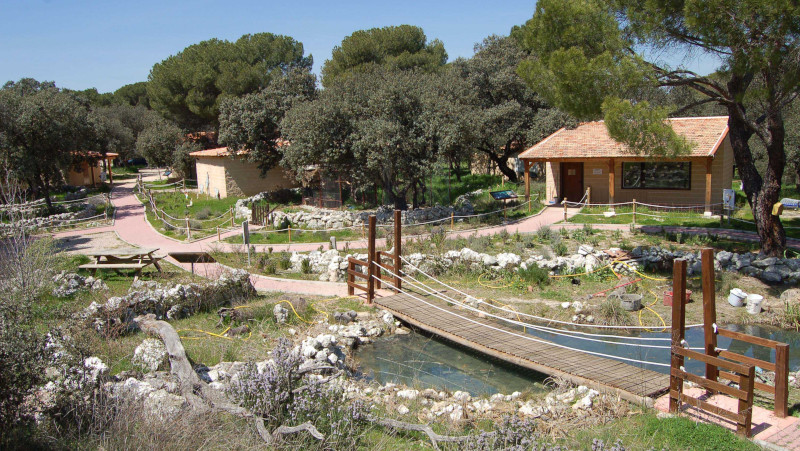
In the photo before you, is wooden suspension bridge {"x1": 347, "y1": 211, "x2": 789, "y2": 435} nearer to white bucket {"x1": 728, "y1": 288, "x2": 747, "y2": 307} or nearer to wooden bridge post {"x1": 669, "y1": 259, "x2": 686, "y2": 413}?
wooden bridge post {"x1": 669, "y1": 259, "x2": 686, "y2": 413}

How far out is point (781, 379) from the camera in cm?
738

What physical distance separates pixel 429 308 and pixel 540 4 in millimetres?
9548

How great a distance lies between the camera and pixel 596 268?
16500 mm

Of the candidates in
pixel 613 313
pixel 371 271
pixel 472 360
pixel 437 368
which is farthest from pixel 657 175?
pixel 437 368

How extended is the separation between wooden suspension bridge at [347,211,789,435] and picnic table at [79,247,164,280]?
17.6 ft

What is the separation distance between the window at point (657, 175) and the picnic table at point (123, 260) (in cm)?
1981

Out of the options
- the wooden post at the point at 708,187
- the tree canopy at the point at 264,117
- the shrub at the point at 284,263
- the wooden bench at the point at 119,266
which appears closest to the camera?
the wooden bench at the point at 119,266

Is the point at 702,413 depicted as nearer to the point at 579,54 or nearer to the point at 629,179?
the point at 579,54

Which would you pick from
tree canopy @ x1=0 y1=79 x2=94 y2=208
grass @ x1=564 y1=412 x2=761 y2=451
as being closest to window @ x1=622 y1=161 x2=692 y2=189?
grass @ x1=564 y1=412 x2=761 y2=451

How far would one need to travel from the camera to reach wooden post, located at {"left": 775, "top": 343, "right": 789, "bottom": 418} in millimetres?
7187

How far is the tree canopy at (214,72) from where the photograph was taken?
4159 cm

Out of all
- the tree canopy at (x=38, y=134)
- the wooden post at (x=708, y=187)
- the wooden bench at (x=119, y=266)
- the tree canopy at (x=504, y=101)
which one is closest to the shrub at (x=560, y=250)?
the wooden post at (x=708, y=187)

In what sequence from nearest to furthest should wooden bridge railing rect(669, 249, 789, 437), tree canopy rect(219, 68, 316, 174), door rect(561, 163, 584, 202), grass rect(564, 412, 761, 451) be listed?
grass rect(564, 412, 761, 451), wooden bridge railing rect(669, 249, 789, 437), door rect(561, 163, 584, 202), tree canopy rect(219, 68, 316, 174)

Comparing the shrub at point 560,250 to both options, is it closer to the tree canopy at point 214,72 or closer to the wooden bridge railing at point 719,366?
the wooden bridge railing at point 719,366
